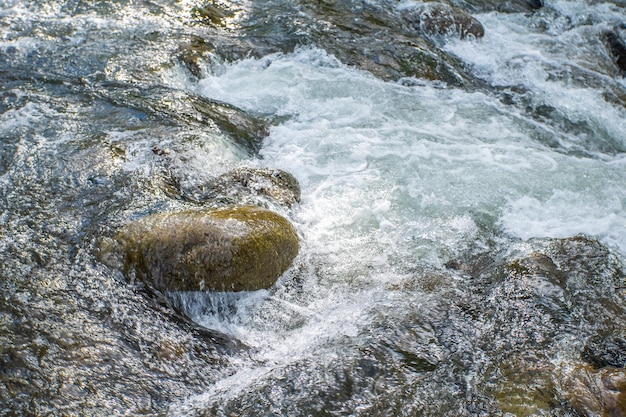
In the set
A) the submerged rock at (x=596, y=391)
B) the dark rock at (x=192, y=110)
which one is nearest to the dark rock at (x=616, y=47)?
the dark rock at (x=192, y=110)

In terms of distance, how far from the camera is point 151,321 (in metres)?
4.16

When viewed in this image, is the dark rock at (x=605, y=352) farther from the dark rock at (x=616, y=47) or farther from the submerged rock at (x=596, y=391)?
the dark rock at (x=616, y=47)

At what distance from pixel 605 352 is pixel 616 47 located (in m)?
7.84

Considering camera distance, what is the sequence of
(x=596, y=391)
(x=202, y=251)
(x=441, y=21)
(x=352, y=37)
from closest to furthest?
(x=596, y=391), (x=202, y=251), (x=352, y=37), (x=441, y=21)

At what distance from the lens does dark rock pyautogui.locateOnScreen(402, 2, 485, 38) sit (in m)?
9.58

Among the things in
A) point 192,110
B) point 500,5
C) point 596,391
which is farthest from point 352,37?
point 596,391

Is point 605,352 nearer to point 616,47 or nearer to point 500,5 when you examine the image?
point 616,47

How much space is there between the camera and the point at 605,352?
418 cm

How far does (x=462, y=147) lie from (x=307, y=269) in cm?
302

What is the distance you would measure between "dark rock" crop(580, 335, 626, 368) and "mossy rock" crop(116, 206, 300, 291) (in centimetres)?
244

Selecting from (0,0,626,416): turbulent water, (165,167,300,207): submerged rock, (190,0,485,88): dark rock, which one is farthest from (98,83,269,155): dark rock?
(190,0,485,88): dark rock

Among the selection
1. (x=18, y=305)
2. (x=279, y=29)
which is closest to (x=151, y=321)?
(x=18, y=305)

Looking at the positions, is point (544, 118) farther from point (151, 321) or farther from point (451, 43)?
point (151, 321)

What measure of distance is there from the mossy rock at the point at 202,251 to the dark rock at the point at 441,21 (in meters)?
6.26
